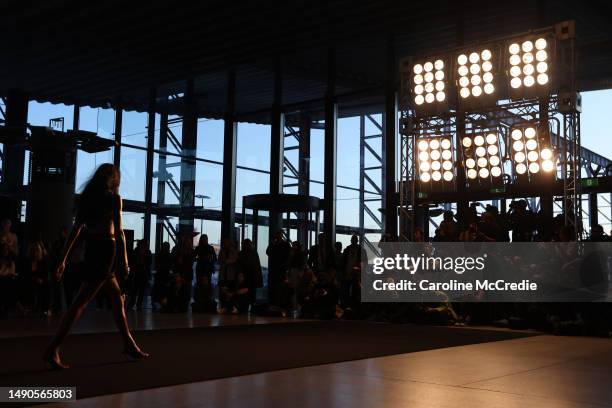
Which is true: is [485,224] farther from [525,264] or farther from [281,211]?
[281,211]

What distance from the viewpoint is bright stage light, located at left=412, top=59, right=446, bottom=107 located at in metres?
10.6

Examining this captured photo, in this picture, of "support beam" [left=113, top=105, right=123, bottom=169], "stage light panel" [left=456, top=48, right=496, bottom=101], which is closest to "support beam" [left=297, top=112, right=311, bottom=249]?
"stage light panel" [left=456, top=48, right=496, bottom=101]

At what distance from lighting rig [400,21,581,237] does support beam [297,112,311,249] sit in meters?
2.89

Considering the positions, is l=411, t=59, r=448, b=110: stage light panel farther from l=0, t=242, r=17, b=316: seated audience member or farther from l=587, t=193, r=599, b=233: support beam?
l=0, t=242, r=17, b=316: seated audience member

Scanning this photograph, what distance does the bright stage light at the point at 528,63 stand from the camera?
375 inches

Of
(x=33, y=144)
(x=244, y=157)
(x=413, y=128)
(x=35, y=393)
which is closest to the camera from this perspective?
(x=35, y=393)

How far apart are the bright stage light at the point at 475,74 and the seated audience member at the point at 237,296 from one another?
5.06 m

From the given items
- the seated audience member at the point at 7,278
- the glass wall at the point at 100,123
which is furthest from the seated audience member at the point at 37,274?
the glass wall at the point at 100,123

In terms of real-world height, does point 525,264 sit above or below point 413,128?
below

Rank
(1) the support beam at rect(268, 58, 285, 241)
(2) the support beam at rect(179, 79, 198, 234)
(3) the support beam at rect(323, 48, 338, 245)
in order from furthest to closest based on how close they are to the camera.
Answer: (2) the support beam at rect(179, 79, 198, 234)
(1) the support beam at rect(268, 58, 285, 241)
(3) the support beam at rect(323, 48, 338, 245)

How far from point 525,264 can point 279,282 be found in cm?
451

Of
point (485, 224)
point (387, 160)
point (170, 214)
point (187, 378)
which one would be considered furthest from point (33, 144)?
point (187, 378)

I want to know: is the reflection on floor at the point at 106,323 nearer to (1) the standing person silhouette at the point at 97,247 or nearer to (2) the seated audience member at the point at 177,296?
(2) the seated audience member at the point at 177,296

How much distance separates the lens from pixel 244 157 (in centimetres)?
1516
